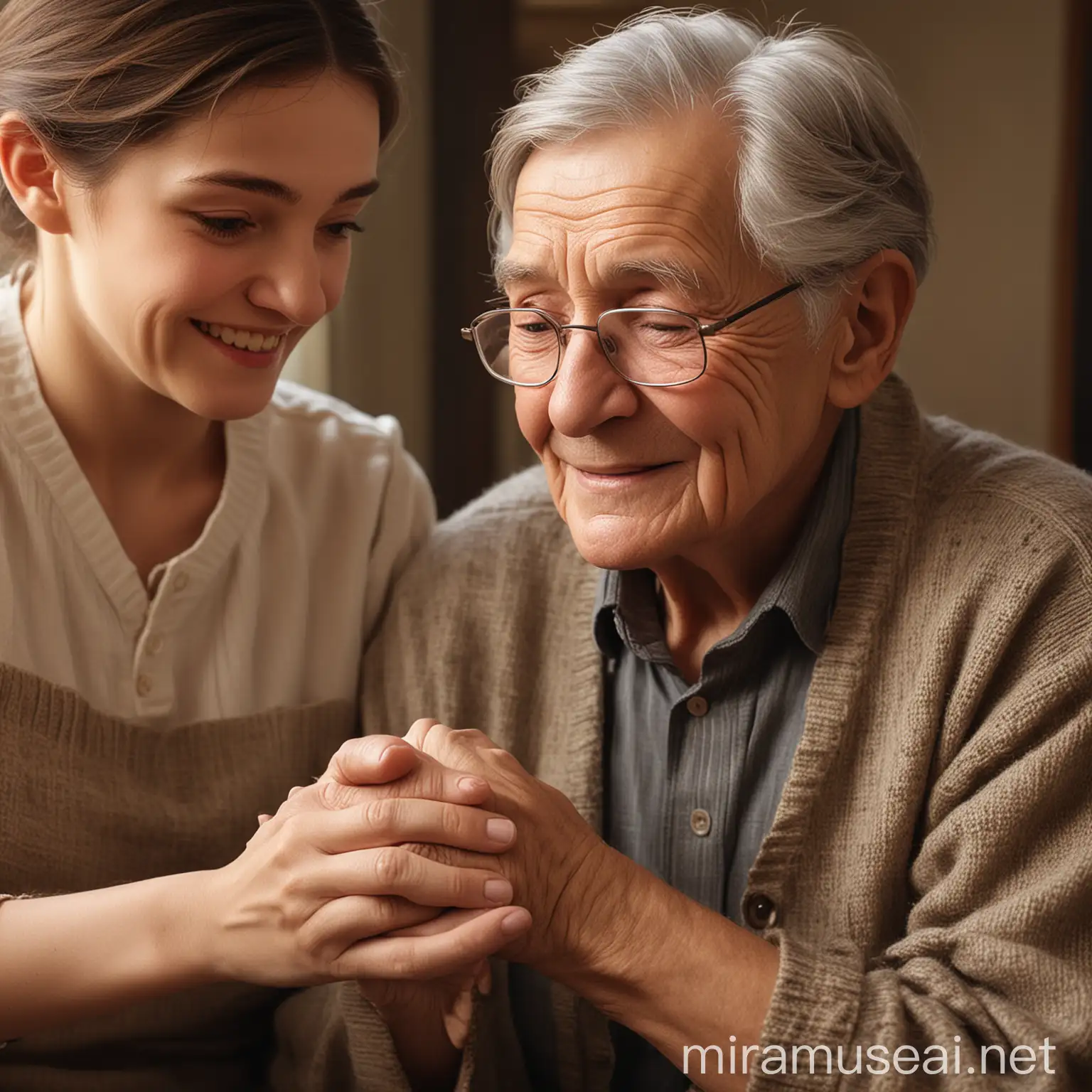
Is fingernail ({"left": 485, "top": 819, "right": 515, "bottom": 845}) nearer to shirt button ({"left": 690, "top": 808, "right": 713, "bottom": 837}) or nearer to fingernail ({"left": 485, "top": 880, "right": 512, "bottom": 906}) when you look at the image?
fingernail ({"left": 485, "top": 880, "right": 512, "bottom": 906})

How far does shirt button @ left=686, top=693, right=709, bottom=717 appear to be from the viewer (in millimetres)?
1591

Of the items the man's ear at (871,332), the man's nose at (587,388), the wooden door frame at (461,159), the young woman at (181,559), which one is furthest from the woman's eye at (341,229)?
the wooden door frame at (461,159)

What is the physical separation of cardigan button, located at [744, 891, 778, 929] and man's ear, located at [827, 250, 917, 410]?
0.54 meters

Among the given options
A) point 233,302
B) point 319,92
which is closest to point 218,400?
point 233,302

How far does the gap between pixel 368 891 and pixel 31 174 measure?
2.85ft

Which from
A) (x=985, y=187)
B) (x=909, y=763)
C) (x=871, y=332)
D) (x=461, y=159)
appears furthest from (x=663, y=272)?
(x=985, y=187)

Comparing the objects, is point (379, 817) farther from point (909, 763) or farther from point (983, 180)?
point (983, 180)

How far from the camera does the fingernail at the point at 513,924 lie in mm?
1331

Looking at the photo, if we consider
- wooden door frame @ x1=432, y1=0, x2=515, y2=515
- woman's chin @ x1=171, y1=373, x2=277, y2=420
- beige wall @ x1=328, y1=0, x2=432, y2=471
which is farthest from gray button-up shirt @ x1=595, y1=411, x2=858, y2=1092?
wooden door frame @ x1=432, y1=0, x2=515, y2=515

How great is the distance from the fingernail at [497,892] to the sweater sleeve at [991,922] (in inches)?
10.7

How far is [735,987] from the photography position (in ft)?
4.46

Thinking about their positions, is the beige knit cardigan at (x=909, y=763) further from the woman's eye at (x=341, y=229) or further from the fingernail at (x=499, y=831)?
the woman's eye at (x=341, y=229)

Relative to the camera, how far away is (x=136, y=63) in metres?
1.48

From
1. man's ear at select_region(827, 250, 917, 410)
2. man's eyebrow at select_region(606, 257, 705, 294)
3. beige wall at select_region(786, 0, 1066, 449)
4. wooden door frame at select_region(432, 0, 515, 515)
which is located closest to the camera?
man's eyebrow at select_region(606, 257, 705, 294)
